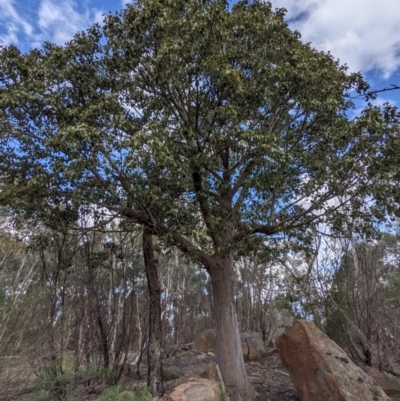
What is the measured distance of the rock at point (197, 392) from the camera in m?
4.68

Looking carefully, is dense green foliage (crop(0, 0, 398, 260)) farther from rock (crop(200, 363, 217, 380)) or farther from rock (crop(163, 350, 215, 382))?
rock (crop(163, 350, 215, 382))

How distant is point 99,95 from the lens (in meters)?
7.28

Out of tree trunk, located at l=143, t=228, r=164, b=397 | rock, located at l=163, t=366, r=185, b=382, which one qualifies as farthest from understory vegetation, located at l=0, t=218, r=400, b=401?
rock, located at l=163, t=366, r=185, b=382

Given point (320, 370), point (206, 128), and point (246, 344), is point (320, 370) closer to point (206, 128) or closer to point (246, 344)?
point (206, 128)

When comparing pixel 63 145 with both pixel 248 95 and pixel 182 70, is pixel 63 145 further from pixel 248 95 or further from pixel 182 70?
pixel 248 95

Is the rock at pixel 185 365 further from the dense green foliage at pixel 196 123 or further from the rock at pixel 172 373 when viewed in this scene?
the dense green foliage at pixel 196 123

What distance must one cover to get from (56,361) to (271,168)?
5.35 meters

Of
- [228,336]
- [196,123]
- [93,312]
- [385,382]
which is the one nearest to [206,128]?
[196,123]

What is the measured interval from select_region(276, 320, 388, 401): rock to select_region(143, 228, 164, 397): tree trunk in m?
2.51

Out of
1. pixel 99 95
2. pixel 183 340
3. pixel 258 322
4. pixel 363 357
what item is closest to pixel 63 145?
pixel 99 95

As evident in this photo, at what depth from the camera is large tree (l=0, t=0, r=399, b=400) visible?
6.42m

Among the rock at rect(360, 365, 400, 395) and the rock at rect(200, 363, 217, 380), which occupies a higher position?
the rock at rect(200, 363, 217, 380)

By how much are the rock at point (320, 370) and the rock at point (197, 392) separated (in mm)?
1912

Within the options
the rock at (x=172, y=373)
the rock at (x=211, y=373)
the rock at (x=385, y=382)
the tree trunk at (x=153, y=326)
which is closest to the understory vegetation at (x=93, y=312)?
the tree trunk at (x=153, y=326)
